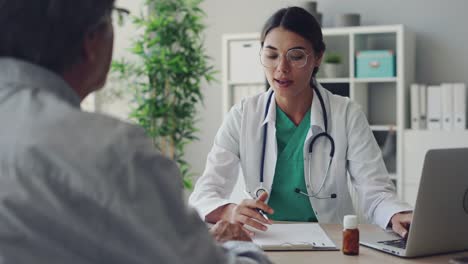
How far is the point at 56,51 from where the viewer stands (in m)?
0.90

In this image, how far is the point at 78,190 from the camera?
0.78 m

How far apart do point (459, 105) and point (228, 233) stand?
338 cm

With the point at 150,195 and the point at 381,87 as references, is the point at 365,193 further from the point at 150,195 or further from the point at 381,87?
the point at 381,87

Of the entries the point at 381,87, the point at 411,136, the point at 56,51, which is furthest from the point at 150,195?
the point at 381,87

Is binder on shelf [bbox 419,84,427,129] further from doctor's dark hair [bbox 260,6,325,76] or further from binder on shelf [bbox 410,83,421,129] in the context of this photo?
Result: doctor's dark hair [bbox 260,6,325,76]

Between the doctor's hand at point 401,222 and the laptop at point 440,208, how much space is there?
0.21 meters

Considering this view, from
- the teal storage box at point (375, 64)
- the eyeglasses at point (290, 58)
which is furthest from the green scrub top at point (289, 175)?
the teal storage box at point (375, 64)

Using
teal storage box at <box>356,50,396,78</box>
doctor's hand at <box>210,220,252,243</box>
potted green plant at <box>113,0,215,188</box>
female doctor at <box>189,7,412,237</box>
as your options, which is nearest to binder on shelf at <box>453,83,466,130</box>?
teal storage box at <box>356,50,396,78</box>

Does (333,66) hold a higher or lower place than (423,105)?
higher

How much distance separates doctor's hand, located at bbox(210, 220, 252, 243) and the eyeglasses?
3.37 feet

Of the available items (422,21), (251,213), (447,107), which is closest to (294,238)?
(251,213)

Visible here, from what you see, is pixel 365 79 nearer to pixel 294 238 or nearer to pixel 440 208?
pixel 294 238

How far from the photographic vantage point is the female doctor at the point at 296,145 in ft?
7.61

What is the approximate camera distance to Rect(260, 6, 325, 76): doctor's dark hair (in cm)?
241
